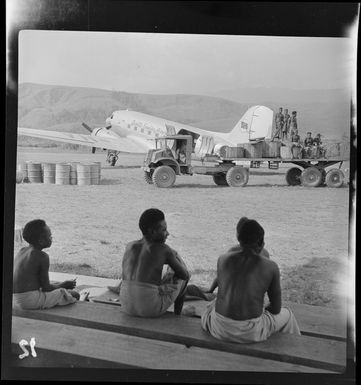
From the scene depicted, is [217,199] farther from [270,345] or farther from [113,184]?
[270,345]

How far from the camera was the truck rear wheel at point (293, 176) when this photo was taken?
2549 mm

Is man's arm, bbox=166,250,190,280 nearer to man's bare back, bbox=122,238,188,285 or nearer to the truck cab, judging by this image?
man's bare back, bbox=122,238,188,285

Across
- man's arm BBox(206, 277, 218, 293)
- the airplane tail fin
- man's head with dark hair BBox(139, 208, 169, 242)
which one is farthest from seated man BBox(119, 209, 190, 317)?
the airplane tail fin

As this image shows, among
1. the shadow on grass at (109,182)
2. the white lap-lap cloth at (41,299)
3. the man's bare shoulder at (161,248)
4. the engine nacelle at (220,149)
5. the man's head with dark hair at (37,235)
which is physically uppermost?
the engine nacelle at (220,149)

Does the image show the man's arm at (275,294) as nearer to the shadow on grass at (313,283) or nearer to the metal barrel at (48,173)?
the shadow on grass at (313,283)

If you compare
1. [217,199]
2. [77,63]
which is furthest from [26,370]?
[77,63]

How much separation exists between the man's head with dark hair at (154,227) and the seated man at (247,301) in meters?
0.32

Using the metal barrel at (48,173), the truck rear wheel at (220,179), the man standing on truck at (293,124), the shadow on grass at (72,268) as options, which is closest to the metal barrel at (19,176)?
the metal barrel at (48,173)

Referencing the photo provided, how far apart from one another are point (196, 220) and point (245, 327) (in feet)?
1.86

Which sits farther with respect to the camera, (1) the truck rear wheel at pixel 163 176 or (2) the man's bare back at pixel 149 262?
(1) the truck rear wheel at pixel 163 176

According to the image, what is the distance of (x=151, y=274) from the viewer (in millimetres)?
2379

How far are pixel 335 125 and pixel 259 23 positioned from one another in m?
0.64

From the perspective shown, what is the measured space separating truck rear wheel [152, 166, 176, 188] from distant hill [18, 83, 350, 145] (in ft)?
0.86

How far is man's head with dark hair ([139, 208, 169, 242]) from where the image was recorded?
95.6 inches
